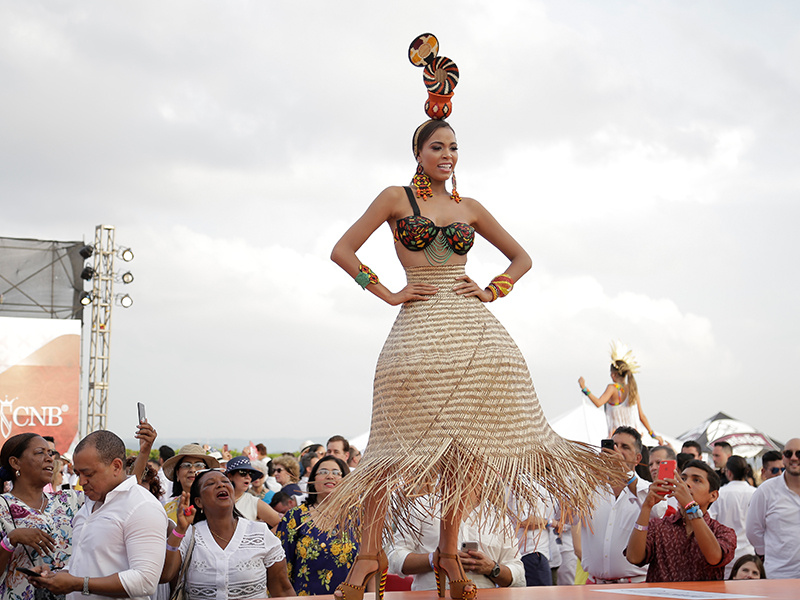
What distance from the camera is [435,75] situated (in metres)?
3.91

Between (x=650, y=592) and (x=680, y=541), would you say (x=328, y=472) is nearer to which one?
(x=680, y=541)

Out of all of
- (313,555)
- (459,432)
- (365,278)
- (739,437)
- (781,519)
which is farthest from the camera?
(739,437)

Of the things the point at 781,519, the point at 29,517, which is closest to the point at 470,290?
the point at 29,517

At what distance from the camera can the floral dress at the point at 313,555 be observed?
507 centimetres

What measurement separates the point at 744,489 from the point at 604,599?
4586mm

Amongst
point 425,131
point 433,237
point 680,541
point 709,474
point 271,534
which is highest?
point 425,131

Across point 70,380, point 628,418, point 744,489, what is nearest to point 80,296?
point 70,380

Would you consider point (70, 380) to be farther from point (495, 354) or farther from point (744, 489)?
point (495, 354)

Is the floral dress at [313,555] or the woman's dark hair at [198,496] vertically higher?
the woman's dark hair at [198,496]

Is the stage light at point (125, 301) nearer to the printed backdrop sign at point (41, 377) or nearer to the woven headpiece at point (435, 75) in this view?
the printed backdrop sign at point (41, 377)

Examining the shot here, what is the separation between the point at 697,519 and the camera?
4.71m

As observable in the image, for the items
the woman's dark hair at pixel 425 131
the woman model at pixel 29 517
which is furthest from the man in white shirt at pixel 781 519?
the woman model at pixel 29 517

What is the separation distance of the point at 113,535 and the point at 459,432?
168 cm

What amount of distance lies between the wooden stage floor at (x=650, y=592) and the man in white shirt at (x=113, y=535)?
0.80m
